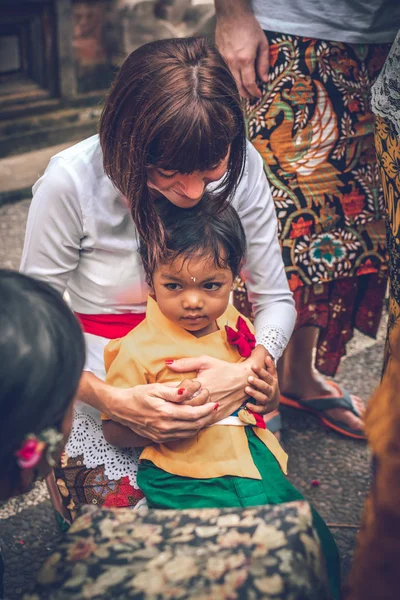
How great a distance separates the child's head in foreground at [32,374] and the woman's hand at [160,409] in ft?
2.00

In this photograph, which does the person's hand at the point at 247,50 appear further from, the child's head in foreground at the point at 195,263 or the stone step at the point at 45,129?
the stone step at the point at 45,129

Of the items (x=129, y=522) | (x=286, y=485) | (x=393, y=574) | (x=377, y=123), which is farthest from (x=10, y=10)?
(x=393, y=574)

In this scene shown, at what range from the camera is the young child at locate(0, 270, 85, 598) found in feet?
4.20

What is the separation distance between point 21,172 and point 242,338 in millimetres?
3538

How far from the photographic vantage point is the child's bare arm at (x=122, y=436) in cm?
213

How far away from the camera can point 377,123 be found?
7.43ft

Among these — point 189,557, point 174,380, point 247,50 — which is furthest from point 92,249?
point 189,557

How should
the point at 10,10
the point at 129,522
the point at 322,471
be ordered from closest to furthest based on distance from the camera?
the point at 129,522
the point at 322,471
the point at 10,10

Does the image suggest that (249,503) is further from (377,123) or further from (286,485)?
(377,123)

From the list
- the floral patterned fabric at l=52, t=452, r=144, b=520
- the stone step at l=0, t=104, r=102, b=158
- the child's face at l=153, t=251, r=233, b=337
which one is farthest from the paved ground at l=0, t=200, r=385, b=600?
the stone step at l=0, t=104, r=102, b=158

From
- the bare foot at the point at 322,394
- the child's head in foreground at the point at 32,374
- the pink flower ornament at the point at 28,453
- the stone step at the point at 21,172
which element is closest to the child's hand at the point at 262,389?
the child's head in foreground at the point at 32,374

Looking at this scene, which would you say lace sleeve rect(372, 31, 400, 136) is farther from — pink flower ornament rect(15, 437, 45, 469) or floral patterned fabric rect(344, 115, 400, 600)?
pink flower ornament rect(15, 437, 45, 469)

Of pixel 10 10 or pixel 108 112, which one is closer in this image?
pixel 108 112

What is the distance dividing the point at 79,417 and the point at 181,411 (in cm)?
39
